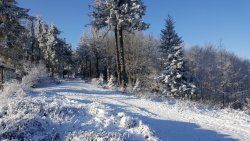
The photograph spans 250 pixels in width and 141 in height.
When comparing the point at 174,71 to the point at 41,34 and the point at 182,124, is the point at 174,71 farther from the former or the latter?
the point at 41,34

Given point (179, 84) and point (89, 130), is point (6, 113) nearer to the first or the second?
point (89, 130)

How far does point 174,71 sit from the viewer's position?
123 feet

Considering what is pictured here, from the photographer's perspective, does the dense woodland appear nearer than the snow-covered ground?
No

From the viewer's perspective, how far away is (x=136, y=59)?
54.8 metres

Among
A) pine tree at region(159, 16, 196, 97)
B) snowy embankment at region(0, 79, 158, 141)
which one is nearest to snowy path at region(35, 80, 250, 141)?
snowy embankment at region(0, 79, 158, 141)

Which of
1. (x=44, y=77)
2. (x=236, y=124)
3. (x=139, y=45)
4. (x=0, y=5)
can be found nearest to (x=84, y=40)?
(x=139, y=45)

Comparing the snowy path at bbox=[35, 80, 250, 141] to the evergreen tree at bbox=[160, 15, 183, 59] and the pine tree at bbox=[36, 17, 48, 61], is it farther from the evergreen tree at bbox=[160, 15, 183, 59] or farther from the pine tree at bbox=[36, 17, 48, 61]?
the pine tree at bbox=[36, 17, 48, 61]

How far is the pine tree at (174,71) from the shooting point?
1469 inches

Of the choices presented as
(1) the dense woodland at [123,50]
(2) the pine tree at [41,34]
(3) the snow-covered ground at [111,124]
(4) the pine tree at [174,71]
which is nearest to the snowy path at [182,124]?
(3) the snow-covered ground at [111,124]

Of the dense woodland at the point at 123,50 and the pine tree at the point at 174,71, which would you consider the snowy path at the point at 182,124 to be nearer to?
the dense woodland at the point at 123,50

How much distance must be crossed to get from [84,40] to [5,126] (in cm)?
7403

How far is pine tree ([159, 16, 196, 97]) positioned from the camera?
122 ft

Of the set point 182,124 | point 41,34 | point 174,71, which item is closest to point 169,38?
point 174,71

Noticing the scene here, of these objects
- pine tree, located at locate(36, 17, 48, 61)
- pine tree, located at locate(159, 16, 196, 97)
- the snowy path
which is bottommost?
the snowy path
